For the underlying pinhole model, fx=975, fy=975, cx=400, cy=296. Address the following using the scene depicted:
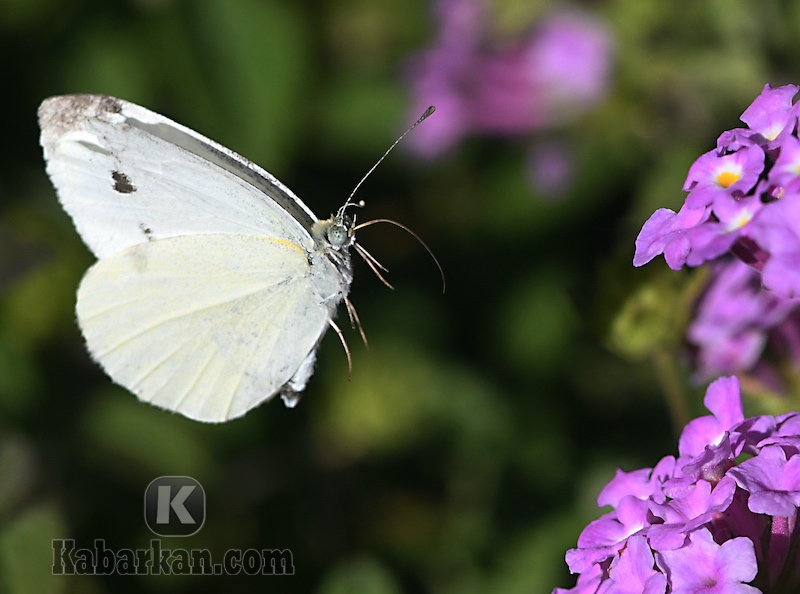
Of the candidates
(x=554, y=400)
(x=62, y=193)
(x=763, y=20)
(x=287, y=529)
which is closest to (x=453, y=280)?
(x=554, y=400)

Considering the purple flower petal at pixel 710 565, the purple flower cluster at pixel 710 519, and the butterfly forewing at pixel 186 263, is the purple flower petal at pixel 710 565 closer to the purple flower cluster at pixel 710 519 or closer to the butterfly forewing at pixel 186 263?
the purple flower cluster at pixel 710 519

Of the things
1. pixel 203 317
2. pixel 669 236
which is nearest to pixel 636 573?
pixel 669 236

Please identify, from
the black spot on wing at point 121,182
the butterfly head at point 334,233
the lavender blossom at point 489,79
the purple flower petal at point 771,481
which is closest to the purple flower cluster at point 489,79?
the lavender blossom at point 489,79

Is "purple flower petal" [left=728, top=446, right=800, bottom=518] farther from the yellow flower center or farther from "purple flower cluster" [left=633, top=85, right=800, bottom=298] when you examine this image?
the yellow flower center

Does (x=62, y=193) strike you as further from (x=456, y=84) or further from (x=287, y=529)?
(x=456, y=84)

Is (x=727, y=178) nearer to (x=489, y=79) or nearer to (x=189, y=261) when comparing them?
(x=189, y=261)

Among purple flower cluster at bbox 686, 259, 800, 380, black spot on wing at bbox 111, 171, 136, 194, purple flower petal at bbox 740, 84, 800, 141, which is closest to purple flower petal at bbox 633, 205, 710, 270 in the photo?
purple flower petal at bbox 740, 84, 800, 141

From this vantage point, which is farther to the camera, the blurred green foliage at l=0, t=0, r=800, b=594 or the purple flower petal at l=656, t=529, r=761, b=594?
the blurred green foliage at l=0, t=0, r=800, b=594
